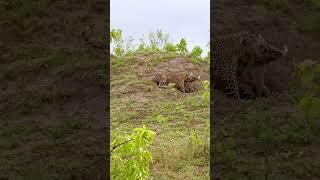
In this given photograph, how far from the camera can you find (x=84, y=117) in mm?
7836

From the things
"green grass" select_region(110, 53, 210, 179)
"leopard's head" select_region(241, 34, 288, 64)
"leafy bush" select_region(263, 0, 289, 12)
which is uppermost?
"leafy bush" select_region(263, 0, 289, 12)

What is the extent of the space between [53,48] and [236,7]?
335 centimetres

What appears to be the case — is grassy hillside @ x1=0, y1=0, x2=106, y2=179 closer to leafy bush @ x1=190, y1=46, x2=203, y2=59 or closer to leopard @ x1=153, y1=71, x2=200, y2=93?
leopard @ x1=153, y1=71, x2=200, y2=93

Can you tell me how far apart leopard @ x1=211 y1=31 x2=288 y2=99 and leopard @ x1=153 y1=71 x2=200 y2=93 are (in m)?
0.93

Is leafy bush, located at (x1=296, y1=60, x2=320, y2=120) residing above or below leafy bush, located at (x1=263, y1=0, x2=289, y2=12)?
below

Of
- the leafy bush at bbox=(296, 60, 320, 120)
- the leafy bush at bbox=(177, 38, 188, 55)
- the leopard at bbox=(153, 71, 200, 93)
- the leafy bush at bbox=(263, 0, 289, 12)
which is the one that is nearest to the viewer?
the leafy bush at bbox=(296, 60, 320, 120)

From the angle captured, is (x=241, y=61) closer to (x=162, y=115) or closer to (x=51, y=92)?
(x=162, y=115)

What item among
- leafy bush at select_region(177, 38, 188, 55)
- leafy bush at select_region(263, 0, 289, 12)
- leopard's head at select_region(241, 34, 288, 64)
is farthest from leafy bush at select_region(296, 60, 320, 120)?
leafy bush at select_region(177, 38, 188, 55)

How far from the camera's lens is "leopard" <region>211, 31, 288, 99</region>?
8.74 meters

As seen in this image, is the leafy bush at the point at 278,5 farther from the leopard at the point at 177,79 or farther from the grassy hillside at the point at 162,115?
the leopard at the point at 177,79

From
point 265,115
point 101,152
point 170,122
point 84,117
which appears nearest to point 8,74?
point 84,117

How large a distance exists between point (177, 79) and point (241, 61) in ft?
4.77

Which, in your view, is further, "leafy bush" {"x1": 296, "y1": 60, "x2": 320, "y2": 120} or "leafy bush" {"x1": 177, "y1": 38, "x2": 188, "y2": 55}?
"leafy bush" {"x1": 177, "y1": 38, "x2": 188, "y2": 55}

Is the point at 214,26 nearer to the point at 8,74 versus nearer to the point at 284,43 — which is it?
the point at 284,43
